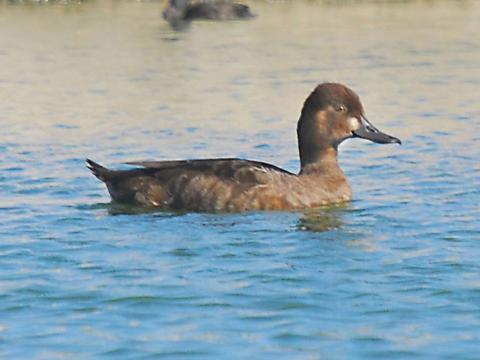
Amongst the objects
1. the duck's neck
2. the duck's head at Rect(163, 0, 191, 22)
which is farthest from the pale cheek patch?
the duck's head at Rect(163, 0, 191, 22)

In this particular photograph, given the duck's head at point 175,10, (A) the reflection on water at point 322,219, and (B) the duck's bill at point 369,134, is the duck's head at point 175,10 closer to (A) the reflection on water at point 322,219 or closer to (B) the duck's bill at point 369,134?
(B) the duck's bill at point 369,134

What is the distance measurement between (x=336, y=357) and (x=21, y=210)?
5.06m

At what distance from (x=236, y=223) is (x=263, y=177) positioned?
2.62ft

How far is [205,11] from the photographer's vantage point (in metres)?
34.0

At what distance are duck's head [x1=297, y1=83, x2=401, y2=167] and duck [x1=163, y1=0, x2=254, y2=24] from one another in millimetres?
19566

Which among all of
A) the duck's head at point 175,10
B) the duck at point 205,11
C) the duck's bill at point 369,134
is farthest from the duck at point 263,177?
the duck's head at point 175,10

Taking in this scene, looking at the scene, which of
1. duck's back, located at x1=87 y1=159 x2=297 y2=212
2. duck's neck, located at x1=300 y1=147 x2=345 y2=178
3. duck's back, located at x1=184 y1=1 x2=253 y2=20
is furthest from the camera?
duck's back, located at x1=184 y1=1 x2=253 y2=20

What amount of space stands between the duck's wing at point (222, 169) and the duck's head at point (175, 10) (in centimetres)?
2094

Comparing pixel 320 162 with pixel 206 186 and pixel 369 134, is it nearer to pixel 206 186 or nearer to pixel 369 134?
pixel 369 134

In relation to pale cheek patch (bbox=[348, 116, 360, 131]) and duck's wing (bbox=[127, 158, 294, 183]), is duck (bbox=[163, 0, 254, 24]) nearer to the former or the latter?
pale cheek patch (bbox=[348, 116, 360, 131])

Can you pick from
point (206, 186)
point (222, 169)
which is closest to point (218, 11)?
point (222, 169)

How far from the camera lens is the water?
27.9 ft

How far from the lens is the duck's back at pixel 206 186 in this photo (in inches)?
483

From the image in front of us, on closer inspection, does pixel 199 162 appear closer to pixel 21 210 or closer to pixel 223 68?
pixel 21 210
